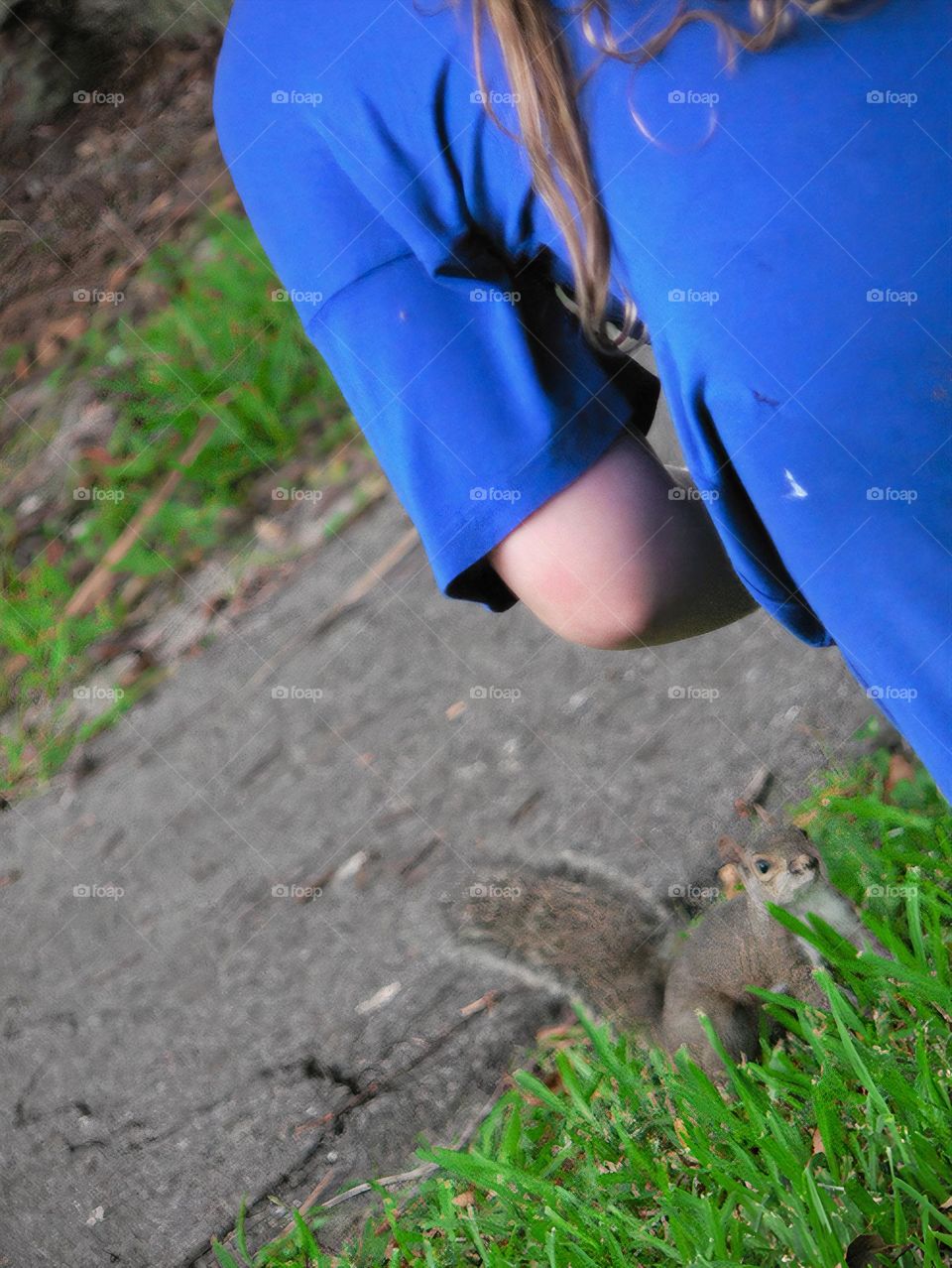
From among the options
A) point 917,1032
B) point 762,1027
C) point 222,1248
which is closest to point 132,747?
point 222,1248

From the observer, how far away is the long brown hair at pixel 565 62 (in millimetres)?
795

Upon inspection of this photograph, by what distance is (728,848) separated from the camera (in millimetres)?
2256

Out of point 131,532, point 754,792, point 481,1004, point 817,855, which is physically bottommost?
point 754,792

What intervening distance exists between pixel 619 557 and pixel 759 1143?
0.91m

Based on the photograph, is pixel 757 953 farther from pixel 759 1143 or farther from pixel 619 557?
pixel 619 557

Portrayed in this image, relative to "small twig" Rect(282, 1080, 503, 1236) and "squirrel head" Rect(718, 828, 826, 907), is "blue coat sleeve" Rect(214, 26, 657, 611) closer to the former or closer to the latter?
"squirrel head" Rect(718, 828, 826, 907)

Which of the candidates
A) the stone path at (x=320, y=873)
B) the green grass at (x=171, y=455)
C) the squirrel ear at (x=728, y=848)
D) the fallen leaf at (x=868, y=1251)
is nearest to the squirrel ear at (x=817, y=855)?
the squirrel ear at (x=728, y=848)

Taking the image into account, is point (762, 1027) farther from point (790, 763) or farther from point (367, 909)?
point (367, 909)

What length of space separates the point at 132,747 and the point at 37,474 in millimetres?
1429

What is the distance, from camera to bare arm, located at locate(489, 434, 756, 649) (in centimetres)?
105

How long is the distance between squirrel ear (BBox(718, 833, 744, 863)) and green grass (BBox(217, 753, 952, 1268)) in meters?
0.17

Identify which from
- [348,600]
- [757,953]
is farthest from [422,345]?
[348,600]

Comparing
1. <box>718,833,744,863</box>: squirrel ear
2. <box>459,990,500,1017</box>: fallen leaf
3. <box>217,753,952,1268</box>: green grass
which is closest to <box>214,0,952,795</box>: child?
<box>217,753,952,1268</box>: green grass

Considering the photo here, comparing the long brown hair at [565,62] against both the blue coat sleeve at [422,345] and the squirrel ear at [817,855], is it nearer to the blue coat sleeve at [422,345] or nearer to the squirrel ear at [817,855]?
the blue coat sleeve at [422,345]
